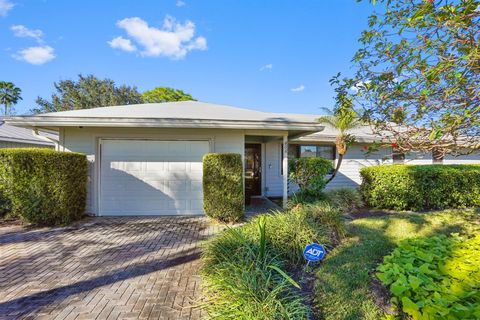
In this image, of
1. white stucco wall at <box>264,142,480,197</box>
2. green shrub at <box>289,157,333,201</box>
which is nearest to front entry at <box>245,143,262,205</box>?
white stucco wall at <box>264,142,480,197</box>

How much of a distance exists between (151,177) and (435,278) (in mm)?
6651

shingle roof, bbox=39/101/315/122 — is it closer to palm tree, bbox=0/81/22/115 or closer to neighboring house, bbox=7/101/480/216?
neighboring house, bbox=7/101/480/216

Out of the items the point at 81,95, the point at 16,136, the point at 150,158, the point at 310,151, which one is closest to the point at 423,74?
the point at 150,158

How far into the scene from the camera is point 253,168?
11.0 meters

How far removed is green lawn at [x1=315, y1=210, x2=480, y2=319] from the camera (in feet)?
8.63

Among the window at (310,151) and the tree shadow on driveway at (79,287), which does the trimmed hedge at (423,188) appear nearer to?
the window at (310,151)

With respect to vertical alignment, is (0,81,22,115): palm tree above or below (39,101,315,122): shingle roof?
above

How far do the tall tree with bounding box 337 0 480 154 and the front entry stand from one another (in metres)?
6.65

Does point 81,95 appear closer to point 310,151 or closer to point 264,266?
point 310,151

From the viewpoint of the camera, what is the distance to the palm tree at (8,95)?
2941 centimetres

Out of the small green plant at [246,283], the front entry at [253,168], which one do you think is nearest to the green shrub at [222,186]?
the small green plant at [246,283]

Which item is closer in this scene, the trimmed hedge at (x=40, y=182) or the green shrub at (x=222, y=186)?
the trimmed hedge at (x=40, y=182)

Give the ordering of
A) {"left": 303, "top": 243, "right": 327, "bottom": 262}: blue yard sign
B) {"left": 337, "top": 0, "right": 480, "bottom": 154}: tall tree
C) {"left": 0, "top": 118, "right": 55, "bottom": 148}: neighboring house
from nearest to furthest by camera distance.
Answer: {"left": 337, "top": 0, "right": 480, "bottom": 154}: tall tree
{"left": 303, "top": 243, "right": 327, "bottom": 262}: blue yard sign
{"left": 0, "top": 118, "right": 55, "bottom": 148}: neighboring house

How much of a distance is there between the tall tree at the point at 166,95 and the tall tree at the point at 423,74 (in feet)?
85.4
